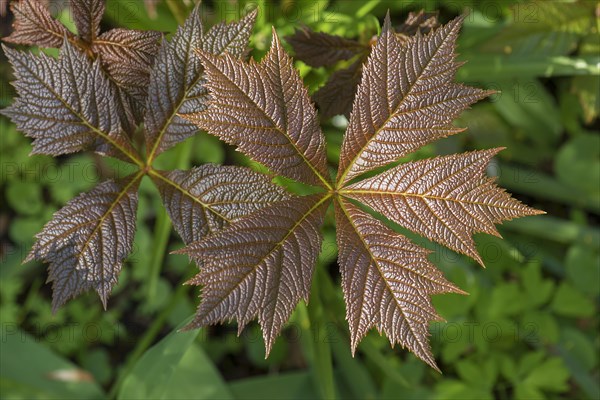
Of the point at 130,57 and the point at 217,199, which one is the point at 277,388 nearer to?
the point at 217,199

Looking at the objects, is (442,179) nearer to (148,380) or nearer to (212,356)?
(148,380)

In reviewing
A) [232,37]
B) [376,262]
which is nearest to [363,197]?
[376,262]

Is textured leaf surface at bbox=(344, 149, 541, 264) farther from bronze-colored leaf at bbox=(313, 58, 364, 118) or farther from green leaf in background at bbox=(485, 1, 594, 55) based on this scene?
green leaf in background at bbox=(485, 1, 594, 55)

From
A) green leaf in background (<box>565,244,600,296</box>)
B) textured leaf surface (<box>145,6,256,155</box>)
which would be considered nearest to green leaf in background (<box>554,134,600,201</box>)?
green leaf in background (<box>565,244,600,296</box>)

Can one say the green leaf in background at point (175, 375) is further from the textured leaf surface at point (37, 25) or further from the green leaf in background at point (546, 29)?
the green leaf in background at point (546, 29)

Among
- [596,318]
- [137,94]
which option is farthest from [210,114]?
[596,318]

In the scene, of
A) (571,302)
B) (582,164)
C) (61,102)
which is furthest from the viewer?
(582,164)

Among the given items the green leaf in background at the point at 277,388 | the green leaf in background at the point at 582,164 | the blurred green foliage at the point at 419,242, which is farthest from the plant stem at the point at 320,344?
the green leaf in background at the point at 582,164
